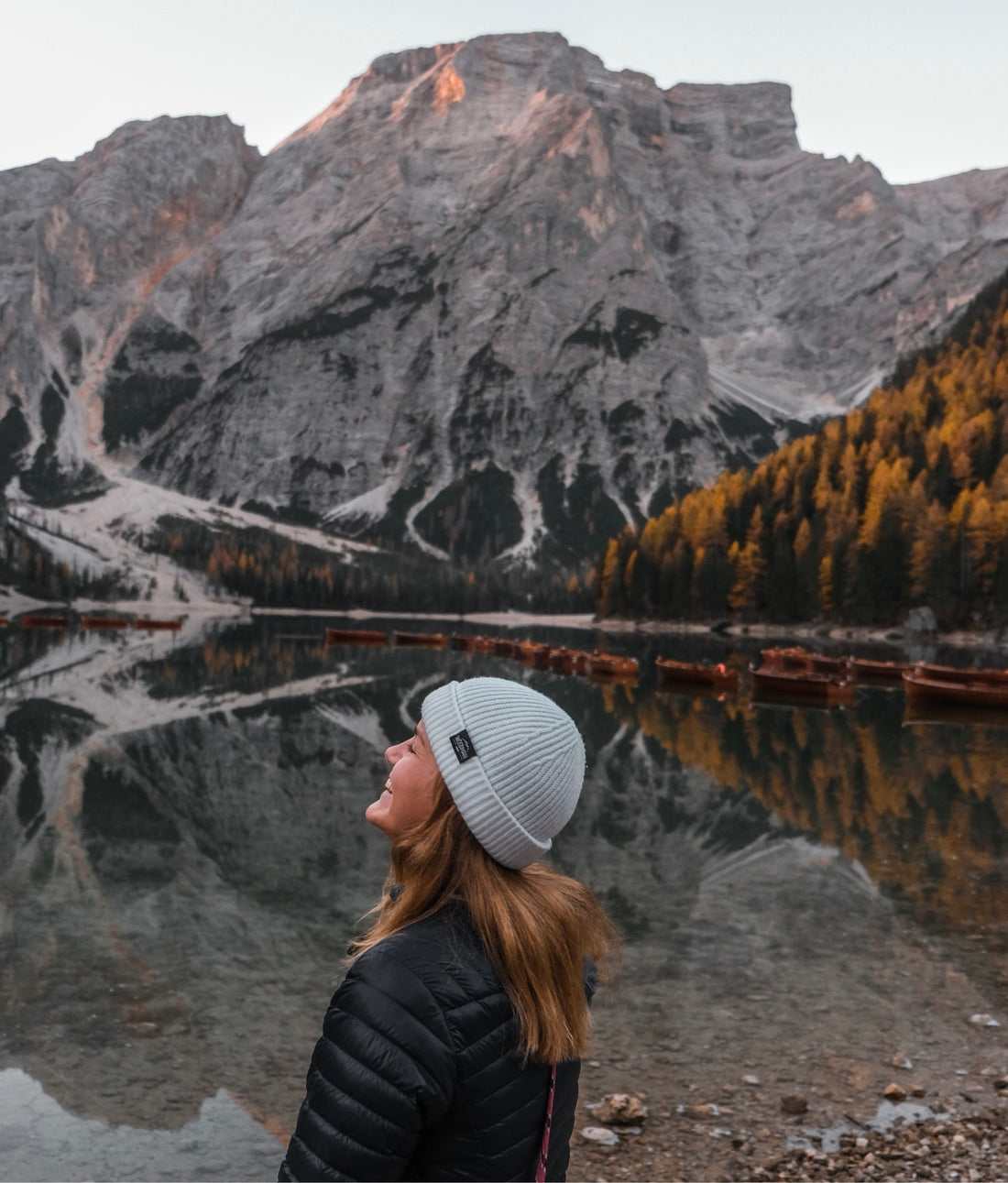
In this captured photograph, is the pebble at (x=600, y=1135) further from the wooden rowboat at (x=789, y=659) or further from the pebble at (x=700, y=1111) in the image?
the wooden rowboat at (x=789, y=659)

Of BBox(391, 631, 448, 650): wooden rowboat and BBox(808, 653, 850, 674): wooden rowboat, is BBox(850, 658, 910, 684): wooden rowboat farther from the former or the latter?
BBox(391, 631, 448, 650): wooden rowboat

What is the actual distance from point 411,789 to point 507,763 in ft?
1.47

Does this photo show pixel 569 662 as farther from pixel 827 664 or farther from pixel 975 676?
pixel 975 676

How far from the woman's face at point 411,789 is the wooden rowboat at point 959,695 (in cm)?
4519

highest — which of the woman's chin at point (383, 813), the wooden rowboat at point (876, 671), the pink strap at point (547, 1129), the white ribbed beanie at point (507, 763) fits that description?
the white ribbed beanie at point (507, 763)

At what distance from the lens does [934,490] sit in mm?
115938

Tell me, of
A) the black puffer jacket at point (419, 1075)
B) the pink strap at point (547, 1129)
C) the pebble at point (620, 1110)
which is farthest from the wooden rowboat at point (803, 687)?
A: the black puffer jacket at point (419, 1075)

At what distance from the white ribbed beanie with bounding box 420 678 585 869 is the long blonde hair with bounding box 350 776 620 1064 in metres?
0.10

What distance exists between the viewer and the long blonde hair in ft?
10.3

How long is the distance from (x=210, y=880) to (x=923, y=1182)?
12.1m

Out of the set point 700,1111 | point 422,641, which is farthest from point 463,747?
point 422,641

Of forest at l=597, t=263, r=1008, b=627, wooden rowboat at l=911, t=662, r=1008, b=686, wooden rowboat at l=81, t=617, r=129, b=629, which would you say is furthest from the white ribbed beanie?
wooden rowboat at l=81, t=617, r=129, b=629

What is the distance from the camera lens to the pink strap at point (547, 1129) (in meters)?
3.20

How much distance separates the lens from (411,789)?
3.63 meters
